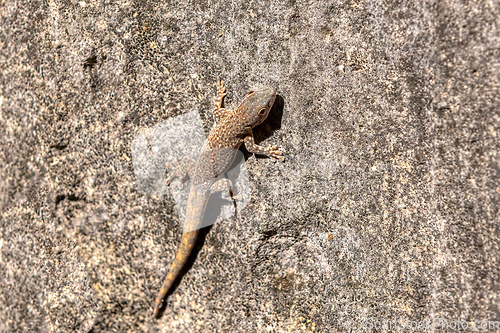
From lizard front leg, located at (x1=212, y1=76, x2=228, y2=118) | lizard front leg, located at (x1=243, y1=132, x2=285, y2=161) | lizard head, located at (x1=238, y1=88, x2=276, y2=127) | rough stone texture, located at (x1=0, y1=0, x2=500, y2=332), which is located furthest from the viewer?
lizard front leg, located at (x1=212, y1=76, x2=228, y2=118)

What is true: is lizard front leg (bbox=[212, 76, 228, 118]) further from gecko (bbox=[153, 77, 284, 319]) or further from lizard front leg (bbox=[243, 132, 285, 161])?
lizard front leg (bbox=[243, 132, 285, 161])

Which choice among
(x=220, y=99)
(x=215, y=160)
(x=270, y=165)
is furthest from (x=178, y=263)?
(x=220, y=99)

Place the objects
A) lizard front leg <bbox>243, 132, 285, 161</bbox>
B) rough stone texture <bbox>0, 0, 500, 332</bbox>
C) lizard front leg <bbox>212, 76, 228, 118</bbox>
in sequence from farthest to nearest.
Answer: lizard front leg <bbox>212, 76, 228, 118</bbox> < lizard front leg <bbox>243, 132, 285, 161</bbox> < rough stone texture <bbox>0, 0, 500, 332</bbox>

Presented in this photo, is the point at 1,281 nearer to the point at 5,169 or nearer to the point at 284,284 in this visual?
the point at 5,169

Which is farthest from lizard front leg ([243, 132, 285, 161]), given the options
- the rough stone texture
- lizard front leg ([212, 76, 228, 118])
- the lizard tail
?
the lizard tail

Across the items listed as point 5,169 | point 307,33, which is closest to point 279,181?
point 307,33

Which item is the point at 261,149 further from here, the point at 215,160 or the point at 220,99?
the point at 220,99

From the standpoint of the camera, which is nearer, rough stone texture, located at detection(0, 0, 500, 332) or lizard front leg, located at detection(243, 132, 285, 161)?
rough stone texture, located at detection(0, 0, 500, 332)
